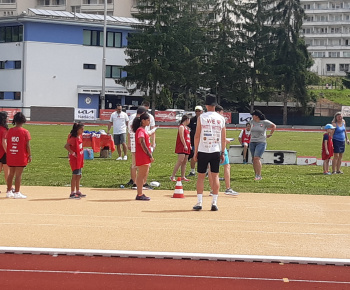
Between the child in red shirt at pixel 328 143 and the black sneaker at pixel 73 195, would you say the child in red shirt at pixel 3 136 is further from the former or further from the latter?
the child in red shirt at pixel 328 143

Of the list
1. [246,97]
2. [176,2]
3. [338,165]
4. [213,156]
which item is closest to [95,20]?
[176,2]

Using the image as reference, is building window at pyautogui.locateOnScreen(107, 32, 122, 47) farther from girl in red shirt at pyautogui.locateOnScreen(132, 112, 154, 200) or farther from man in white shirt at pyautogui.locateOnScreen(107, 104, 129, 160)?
girl in red shirt at pyautogui.locateOnScreen(132, 112, 154, 200)

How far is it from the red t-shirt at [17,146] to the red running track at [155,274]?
18.4 ft

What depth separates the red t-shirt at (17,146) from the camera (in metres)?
14.5

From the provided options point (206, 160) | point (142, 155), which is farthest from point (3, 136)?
point (206, 160)

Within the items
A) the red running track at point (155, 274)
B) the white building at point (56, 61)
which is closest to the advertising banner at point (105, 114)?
the white building at point (56, 61)

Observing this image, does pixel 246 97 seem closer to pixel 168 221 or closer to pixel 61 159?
pixel 61 159

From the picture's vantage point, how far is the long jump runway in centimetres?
804

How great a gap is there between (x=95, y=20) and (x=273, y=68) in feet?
64.1

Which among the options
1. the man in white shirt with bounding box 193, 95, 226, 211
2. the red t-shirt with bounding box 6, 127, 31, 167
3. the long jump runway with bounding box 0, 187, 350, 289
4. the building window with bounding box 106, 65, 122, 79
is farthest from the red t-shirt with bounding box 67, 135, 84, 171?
the building window with bounding box 106, 65, 122, 79

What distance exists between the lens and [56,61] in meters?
77.7

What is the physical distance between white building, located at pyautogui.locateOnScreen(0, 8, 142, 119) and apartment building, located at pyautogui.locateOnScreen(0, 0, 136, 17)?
24.9 m

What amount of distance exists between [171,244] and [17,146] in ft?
18.5

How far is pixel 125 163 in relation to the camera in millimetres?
24953
